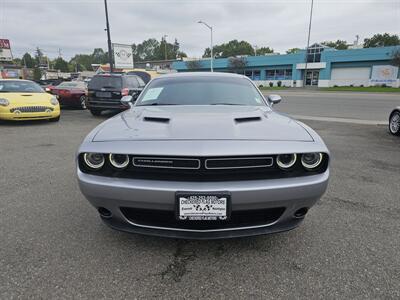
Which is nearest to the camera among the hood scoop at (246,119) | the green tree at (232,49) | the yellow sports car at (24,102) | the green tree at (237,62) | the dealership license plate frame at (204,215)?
the dealership license plate frame at (204,215)

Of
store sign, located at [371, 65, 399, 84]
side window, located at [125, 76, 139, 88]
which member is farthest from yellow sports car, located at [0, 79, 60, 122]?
store sign, located at [371, 65, 399, 84]

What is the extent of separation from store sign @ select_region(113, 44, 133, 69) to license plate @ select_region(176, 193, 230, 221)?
3120 cm

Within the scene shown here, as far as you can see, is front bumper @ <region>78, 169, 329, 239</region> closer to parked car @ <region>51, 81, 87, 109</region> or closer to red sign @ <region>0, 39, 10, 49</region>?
parked car @ <region>51, 81, 87, 109</region>

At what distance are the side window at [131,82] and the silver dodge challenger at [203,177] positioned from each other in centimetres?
897

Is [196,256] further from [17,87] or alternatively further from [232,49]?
[232,49]

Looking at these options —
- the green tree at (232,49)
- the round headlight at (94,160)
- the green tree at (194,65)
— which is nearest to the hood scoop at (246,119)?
the round headlight at (94,160)

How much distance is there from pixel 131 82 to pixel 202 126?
949 cm

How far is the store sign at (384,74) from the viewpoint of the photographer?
138ft

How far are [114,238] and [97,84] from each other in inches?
353

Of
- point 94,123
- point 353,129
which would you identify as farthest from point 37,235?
point 353,129

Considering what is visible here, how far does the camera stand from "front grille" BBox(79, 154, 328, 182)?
2014 millimetres

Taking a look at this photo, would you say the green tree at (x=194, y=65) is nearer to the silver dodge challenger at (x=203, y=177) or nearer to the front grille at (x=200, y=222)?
the silver dodge challenger at (x=203, y=177)

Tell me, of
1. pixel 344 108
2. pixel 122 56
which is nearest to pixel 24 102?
pixel 344 108

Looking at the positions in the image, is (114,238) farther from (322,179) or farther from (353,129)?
(353,129)
